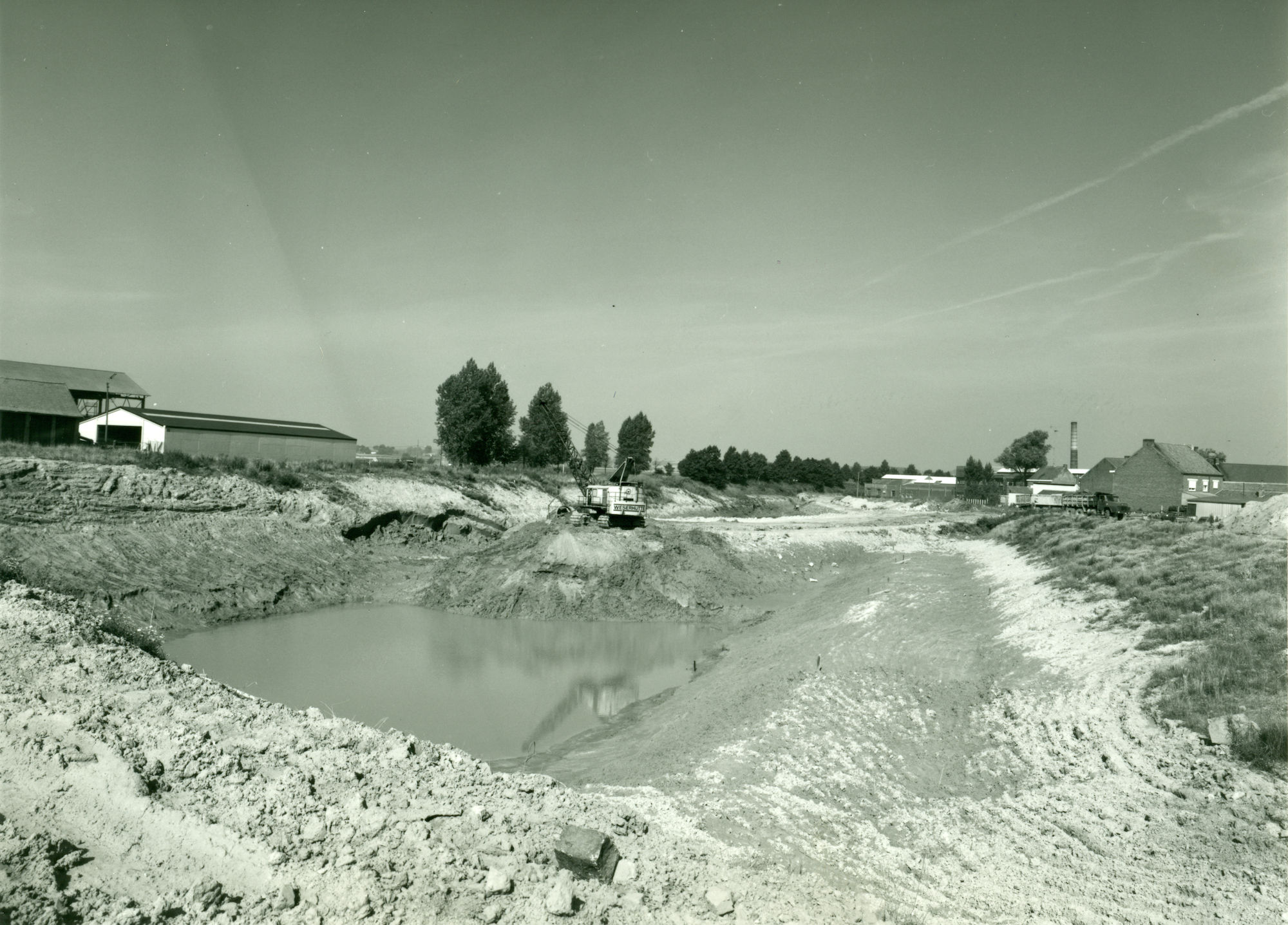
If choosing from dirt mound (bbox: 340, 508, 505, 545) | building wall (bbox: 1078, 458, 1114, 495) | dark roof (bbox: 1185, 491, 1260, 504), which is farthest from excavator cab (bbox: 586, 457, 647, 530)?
building wall (bbox: 1078, 458, 1114, 495)

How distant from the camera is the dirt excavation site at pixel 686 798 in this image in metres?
5.88

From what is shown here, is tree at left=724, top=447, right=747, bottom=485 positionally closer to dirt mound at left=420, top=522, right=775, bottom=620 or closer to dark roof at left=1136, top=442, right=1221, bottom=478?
dark roof at left=1136, top=442, right=1221, bottom=478

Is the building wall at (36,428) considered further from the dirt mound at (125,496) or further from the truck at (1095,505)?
the truck at (1095,505)

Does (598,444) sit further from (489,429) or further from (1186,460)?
(1186,460)

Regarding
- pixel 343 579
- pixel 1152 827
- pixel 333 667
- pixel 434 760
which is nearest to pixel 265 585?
pixel 343 579

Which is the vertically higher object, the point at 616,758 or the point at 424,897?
the point at 424,897

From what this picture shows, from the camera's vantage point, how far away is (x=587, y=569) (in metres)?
28.8

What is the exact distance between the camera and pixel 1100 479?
61156mm

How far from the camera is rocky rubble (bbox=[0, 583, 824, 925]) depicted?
18.2 ft

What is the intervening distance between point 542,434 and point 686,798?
66237mm

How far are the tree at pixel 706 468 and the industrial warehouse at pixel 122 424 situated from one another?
4952 cm

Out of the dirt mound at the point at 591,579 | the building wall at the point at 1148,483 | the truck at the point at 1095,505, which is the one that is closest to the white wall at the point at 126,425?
the dirt mound at the point at 591,579

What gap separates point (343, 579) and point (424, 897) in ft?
87.9

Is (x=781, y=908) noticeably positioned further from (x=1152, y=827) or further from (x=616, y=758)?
(x=616, y=758)
